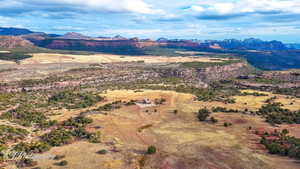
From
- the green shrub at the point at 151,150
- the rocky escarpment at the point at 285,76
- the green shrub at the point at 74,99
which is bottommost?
the green shrub at the point at 74,99

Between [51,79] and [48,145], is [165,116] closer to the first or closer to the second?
[48,145]

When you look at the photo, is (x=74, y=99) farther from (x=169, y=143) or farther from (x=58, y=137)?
(x=169, y=143)

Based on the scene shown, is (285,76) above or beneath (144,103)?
above

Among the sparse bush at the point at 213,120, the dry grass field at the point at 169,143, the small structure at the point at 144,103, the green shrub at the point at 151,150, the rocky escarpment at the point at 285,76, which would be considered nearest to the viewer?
the dry grass field at the point at 169,143

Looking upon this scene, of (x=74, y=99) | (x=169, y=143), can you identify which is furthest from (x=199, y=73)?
(x=169, y=143)

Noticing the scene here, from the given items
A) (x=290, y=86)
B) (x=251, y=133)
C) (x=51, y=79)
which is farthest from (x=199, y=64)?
(x=251, y=133)

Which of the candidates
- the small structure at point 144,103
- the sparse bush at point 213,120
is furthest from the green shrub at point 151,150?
the small structure at point 144,103

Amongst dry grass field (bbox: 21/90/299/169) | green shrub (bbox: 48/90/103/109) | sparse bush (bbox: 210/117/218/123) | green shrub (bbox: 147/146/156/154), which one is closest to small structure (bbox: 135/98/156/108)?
dry grass field (bbox: 21/90/299/169)

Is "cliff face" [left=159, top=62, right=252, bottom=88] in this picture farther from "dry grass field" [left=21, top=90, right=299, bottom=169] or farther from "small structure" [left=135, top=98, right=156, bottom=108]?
"dry grass field" [left=21, top=90, right=299, bottom=169]

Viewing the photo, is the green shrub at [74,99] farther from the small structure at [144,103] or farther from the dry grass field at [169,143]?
the small structure at [144,103]
